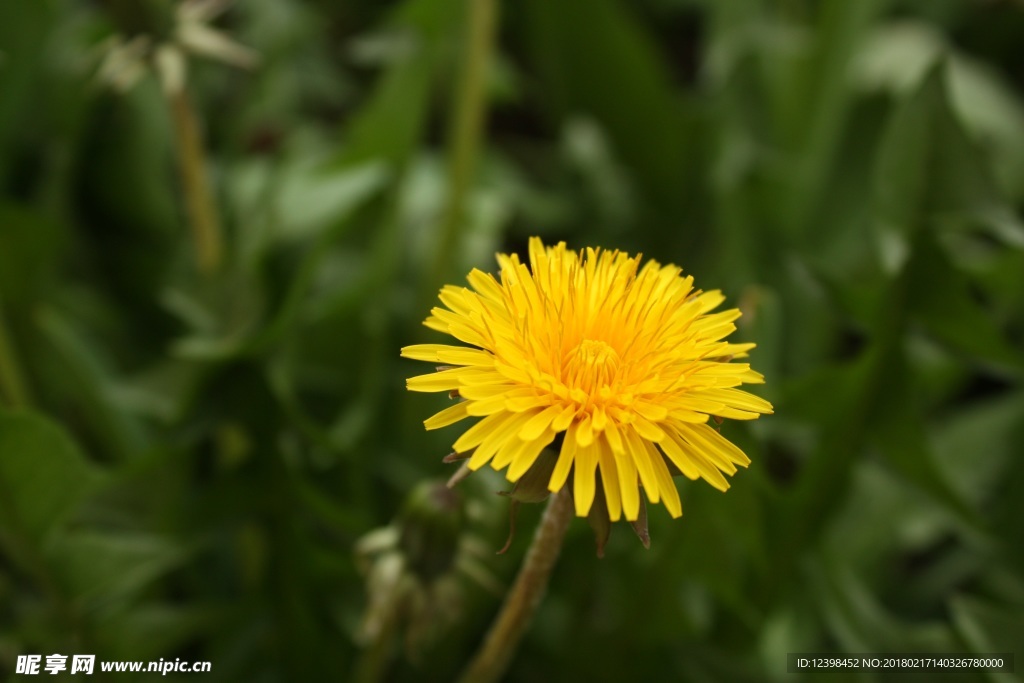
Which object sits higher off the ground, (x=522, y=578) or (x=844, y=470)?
(x=844, y=470)

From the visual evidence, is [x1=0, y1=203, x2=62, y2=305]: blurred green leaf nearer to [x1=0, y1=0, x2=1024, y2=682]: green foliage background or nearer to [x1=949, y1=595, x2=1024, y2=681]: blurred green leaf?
[x1=0, y1=0, x2=1024, y2=682]: green foliage background

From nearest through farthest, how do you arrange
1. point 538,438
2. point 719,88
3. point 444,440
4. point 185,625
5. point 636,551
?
1. point 538,438
2. point 185,625
3. point 636,551
4. point 444,440
5. point 719,88

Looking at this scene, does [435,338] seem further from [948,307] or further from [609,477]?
[609,477]

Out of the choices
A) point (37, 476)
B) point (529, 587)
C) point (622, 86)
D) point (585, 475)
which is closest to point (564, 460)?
point (585, 475)

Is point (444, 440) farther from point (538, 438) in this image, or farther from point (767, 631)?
point (538, 438)

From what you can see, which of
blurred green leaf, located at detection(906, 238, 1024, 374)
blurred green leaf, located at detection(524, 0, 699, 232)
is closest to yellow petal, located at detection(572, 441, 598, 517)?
blurred green leaf, located at detection(906, 238, 1024, 374)

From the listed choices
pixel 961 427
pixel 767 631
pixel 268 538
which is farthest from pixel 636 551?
pixel 961 427
